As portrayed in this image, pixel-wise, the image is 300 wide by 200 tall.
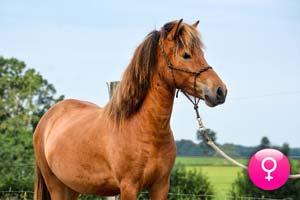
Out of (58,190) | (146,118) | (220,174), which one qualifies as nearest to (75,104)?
(58,190)

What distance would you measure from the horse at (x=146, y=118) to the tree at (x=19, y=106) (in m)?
22.3

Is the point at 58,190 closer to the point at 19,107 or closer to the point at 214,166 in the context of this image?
the point at 214,166

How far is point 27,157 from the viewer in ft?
90.8

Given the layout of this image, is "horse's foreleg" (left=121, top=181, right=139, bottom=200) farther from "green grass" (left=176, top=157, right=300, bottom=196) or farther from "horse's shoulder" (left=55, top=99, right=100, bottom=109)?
"green grass" (left=176, top=157, right=300, bottom=196)

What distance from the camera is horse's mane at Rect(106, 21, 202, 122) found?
427cm

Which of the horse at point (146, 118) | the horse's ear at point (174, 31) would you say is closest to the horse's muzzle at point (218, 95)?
the horse at point (146, 118)

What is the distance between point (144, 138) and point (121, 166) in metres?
0.26

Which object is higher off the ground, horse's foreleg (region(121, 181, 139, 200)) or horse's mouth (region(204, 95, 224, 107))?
horse's mouth (region(204, 95, 224, 107))

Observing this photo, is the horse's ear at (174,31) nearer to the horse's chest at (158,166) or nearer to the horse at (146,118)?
the horse at (146,118)

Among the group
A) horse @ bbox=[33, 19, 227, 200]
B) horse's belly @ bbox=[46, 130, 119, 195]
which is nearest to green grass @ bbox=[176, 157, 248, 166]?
horse's belly @ bbox=[46, 130, 119, 195]

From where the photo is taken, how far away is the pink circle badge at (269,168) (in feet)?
14.2

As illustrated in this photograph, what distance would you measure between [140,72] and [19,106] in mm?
31660

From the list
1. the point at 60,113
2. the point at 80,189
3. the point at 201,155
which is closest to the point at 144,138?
the point at 80,189

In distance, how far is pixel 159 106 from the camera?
438 centimetres
